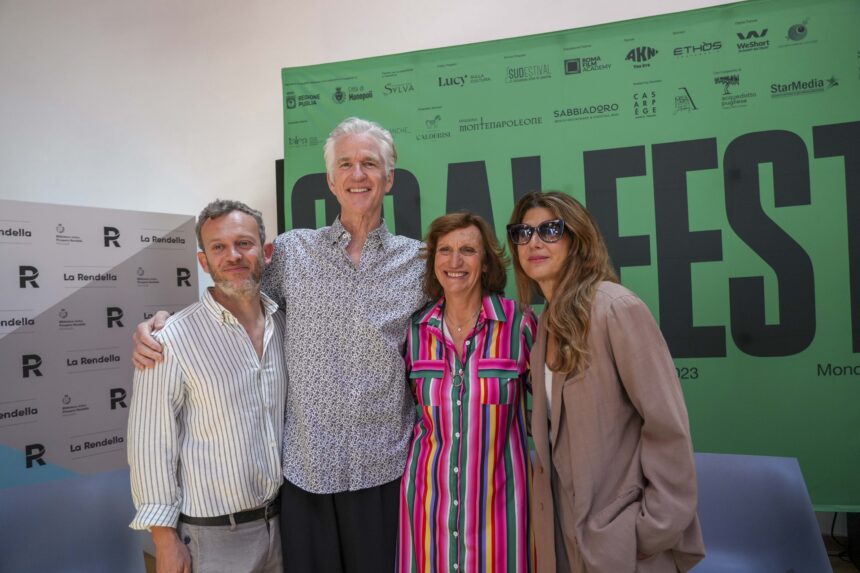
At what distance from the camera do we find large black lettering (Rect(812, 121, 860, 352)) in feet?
9.28

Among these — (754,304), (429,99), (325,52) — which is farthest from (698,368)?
(325,52)

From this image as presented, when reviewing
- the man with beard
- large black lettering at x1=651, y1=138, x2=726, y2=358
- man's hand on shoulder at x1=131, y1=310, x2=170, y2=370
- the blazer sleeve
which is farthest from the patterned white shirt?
large black lettering at x1=651, y1=138, x2=726, y2=358

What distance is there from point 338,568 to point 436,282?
3.19ft

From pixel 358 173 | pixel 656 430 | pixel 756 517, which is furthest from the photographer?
pixel 756 517

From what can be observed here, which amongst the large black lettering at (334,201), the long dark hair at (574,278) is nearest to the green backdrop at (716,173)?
the large black lettering at (334,201)

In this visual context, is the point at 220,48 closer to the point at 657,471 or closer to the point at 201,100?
the point at 201,100

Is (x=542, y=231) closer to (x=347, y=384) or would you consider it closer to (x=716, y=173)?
(x=347, y=384)

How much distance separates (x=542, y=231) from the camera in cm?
166

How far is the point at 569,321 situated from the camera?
153cm

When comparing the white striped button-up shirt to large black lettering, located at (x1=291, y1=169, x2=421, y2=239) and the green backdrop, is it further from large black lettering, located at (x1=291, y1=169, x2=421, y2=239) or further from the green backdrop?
the green backdrop

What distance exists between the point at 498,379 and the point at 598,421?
0.36m

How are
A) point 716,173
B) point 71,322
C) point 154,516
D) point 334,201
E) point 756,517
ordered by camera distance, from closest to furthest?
point 154,516, point 756,517, point 71,322, point 716,173, point 334,201

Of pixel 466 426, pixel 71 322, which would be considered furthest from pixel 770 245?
pixel 71 322

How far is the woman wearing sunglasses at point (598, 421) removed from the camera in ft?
4.65
